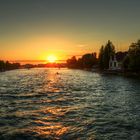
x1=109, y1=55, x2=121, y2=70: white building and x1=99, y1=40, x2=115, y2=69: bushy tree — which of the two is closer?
x1=99, y1=40, x2=115, y2=69: bushy tree

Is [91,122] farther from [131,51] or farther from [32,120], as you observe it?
[131,51]

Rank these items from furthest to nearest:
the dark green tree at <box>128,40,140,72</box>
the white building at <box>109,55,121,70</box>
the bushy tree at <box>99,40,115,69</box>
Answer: the white building at <box>109,55,121,70</box> < the bushy tree at <box>99,40,115,69</box> < the dark green tree at <box>128,40,140,72</box>

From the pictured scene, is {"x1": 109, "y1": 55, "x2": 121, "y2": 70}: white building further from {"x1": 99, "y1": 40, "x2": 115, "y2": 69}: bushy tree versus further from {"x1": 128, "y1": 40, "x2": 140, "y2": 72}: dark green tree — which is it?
{"x1": 128, "y1": 40, "x2": 140, "y2": 72}: dark green tree

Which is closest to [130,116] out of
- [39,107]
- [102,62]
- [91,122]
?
[91,122]

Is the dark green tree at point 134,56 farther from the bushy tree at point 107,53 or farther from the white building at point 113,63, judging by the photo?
the white building at point 113,63

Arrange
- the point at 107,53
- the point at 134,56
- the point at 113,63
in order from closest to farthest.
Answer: the point at 134,56, the point at 107,53, the point at 113,63

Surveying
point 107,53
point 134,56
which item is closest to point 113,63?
point 107,53

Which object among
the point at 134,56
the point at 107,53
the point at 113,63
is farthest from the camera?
the point at 113,63

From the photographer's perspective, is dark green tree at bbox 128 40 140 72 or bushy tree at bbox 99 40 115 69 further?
bushy tree at bbox 99 40 115 69

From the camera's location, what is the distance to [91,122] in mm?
20828

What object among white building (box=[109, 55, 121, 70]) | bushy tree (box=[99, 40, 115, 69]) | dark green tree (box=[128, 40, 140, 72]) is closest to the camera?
dark green tree (box=[128, 40, 140, 72])

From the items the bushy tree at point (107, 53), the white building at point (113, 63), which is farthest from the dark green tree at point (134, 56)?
the white building at point (113, 63)

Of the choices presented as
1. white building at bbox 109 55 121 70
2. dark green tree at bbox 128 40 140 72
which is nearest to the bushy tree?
white building at bbox 109 55 121 70

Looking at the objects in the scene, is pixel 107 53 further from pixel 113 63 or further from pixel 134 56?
pixel 134 56
